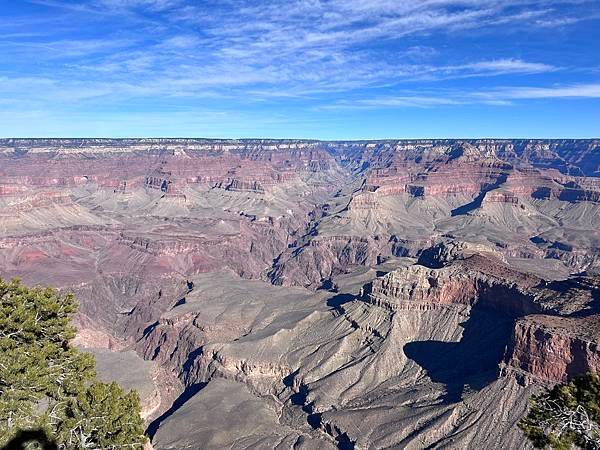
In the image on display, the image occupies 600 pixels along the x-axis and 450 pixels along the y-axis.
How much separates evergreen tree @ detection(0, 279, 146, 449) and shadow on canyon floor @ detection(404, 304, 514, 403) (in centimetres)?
5456

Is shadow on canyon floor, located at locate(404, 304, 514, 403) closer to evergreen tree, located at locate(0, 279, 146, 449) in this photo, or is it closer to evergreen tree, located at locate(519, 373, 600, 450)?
evergreen tree, located at locate(519, 373, 600, 450)

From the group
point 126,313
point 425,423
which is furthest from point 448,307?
point 126,313

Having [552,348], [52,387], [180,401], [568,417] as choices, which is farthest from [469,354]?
[52,387]

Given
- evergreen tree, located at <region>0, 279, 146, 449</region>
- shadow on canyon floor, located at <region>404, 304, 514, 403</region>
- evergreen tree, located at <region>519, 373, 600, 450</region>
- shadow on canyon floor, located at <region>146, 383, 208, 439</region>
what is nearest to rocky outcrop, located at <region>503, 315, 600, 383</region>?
shadow on canyon floor, located at <region>404, 304, 514, 403</region>

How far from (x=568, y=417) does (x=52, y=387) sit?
28683mm

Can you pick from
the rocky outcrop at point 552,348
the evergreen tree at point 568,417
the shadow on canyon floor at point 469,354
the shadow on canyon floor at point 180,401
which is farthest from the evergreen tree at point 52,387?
the rocky outcrop at point 552,348

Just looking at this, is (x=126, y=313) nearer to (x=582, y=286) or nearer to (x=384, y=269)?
(x=384, y=269)

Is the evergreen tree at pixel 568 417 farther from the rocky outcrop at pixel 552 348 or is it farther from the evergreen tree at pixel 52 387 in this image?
the rocky outcrop at pixel 552 348

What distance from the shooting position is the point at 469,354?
279 feet

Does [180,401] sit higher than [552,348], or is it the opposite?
[552,348]

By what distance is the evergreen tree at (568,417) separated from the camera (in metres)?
22.4

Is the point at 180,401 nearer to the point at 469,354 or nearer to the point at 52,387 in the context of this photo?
the point at 469,354

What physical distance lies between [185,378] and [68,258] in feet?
326

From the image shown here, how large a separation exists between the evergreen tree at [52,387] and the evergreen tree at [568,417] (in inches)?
892
